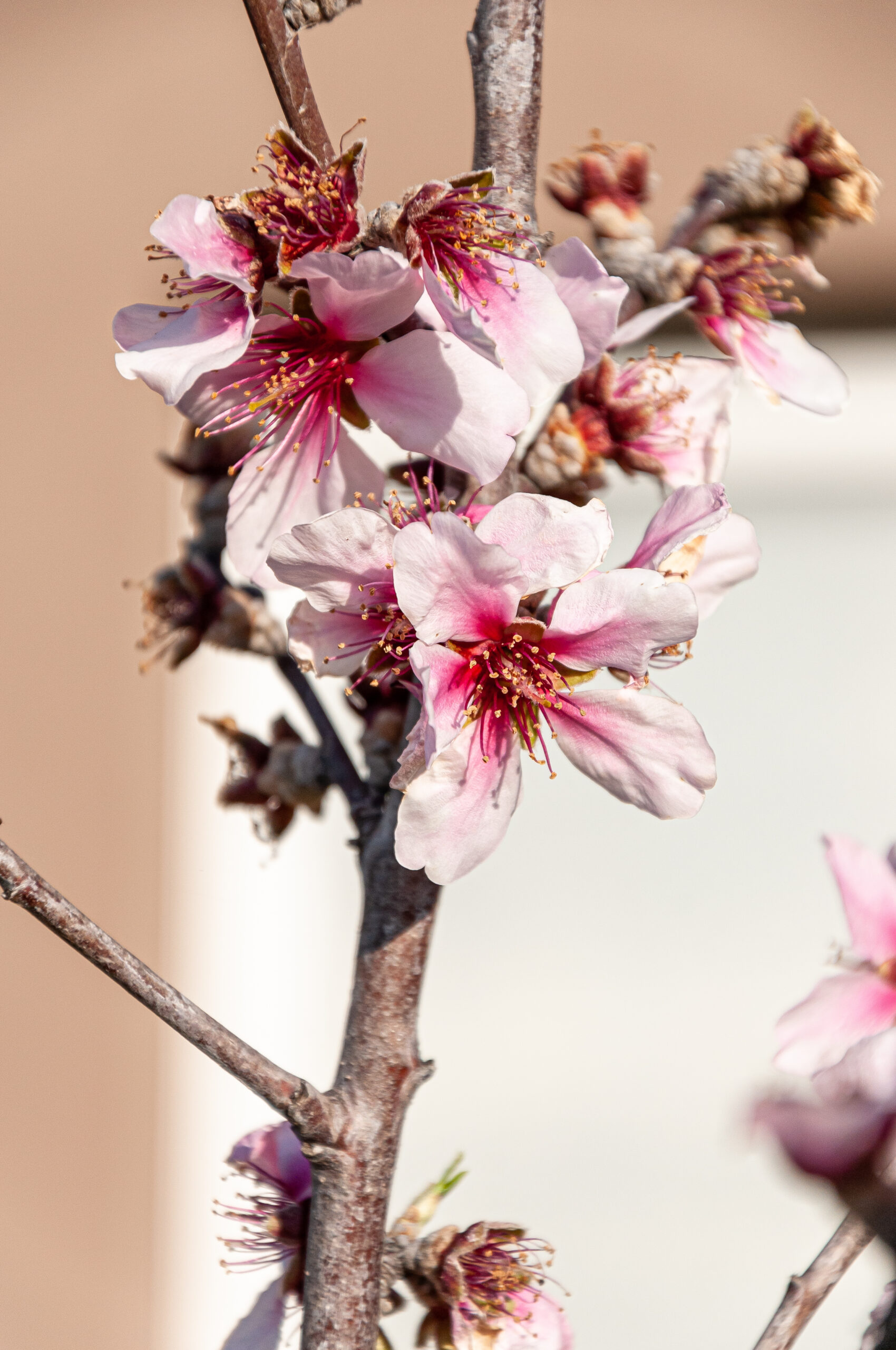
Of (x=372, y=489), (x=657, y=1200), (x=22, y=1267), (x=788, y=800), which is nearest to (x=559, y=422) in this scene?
(x=372, y=489)

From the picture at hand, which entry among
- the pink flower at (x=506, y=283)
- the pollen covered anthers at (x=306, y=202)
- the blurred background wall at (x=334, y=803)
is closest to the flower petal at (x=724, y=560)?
the pink flower at (x=506, y=283)

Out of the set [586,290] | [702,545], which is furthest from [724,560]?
[586,290]

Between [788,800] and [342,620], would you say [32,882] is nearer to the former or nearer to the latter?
[342,620]

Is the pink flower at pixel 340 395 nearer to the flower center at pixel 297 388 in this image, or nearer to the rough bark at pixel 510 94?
the flower center at pixel 297 388

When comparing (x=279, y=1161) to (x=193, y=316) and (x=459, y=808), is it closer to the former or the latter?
(x=459, y=808)

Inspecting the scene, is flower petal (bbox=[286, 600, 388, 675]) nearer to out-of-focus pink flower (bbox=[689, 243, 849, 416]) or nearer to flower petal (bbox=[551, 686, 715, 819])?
flower petal (bbox=[551, 686, 715, 819])

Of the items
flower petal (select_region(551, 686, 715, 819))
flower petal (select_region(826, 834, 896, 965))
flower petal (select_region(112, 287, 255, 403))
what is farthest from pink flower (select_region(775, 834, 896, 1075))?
flower petal (select_region(112, 287, 255, 403))

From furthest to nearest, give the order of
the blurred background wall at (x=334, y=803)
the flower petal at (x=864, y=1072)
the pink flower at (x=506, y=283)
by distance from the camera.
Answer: the blurred background wall at (x=334, y=803) → the pink flower at (x=506, y=283) → the flower petal at (x=864, y=1072)
